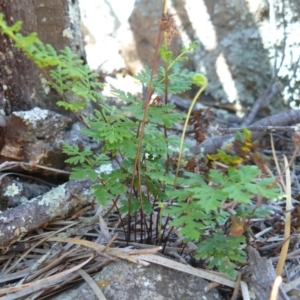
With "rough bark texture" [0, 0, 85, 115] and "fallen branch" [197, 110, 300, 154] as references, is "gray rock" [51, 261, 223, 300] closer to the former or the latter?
"rough bark texture" [0, 0, 85, 115]

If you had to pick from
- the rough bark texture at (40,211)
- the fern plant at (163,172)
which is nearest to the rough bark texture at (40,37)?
the rough bark texture at (40,211)

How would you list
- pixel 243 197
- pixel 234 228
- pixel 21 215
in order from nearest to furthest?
pixel 243 197
pixel 234 228
pixel 21 215

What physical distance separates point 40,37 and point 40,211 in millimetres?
722

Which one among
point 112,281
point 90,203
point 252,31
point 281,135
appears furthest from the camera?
point 252,31

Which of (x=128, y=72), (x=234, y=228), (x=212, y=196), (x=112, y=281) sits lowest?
(x=112, y=281)

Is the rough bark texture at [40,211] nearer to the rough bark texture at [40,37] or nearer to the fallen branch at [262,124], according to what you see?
the rough bark texture at [40,37]

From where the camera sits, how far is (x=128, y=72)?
3.49 meters

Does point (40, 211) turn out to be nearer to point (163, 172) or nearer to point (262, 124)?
point (163, 172)

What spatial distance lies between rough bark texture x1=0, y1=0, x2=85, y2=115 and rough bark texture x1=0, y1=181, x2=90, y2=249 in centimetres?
39

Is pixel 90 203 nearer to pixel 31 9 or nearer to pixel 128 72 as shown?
pixel 31 9

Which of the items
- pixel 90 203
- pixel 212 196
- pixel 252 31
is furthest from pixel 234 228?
pixel 252 31

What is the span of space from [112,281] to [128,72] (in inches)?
91.9

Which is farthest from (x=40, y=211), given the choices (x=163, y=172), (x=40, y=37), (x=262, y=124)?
(x=262, y=124)

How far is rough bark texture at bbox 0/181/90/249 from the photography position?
5.40 ft
